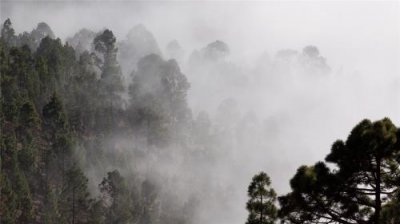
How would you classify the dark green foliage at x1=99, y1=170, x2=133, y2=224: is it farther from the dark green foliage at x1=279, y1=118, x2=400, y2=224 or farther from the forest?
the dark green foliage at x1=279, y1=118, x2=400, y2=224

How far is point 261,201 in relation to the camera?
32188mm

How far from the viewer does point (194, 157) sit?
120 metres

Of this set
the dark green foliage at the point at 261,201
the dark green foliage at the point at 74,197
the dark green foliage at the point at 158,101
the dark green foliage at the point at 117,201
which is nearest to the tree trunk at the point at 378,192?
the dark green foliage at the point at 261,201

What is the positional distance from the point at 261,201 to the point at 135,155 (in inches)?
3083

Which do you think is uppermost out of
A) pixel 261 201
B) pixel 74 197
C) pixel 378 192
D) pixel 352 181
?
pixel 74 197

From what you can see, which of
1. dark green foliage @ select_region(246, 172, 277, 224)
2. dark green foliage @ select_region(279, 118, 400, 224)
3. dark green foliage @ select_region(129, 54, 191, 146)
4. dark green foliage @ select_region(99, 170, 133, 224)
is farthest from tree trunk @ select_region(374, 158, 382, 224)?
dark green foliage @ select_region(129, 54, 191, 146)

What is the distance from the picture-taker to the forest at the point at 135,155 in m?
21.2

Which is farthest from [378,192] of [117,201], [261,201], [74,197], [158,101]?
[158,101]

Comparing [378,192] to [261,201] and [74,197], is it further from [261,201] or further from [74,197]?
[74,197]

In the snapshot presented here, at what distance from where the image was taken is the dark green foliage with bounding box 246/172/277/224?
32.1 metres

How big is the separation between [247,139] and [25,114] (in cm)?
7142

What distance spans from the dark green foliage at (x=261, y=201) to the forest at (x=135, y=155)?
6 cm

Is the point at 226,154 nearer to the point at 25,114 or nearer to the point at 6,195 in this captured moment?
the point at 25,114

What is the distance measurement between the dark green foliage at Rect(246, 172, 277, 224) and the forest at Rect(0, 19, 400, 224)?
2.5 inches
